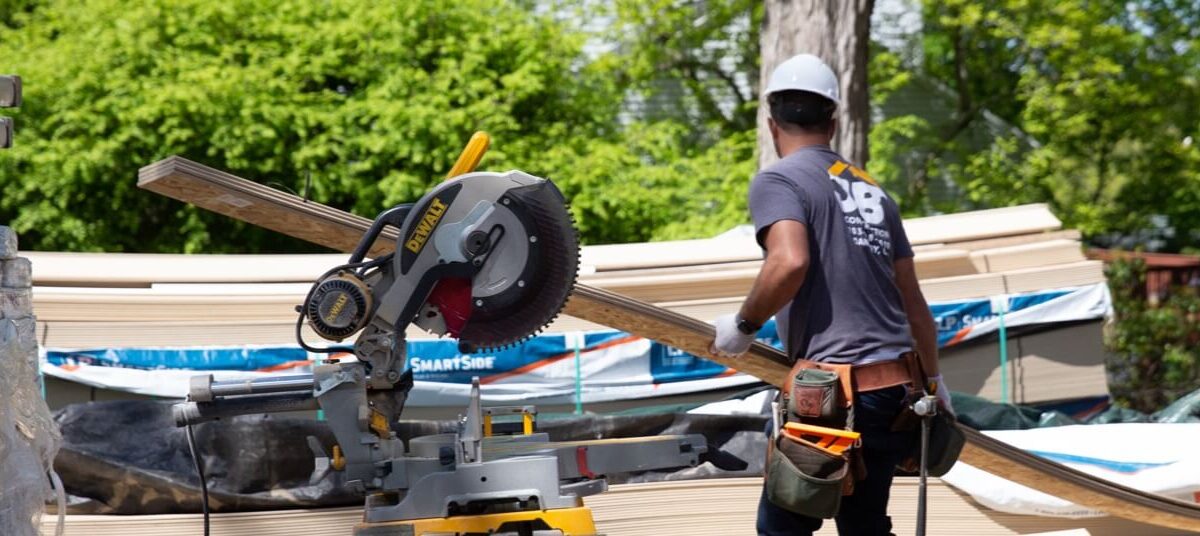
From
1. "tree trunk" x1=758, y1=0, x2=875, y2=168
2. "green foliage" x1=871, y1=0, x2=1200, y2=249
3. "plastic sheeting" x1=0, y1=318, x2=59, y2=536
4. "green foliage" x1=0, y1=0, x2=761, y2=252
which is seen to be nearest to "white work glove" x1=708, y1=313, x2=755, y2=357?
"plastic sheeting" x1=0, y1=318, x2=59, y2=536

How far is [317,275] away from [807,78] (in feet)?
9.90

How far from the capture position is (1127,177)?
17.7 m

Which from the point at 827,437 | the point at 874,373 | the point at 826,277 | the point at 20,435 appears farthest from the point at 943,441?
the point at 20,435

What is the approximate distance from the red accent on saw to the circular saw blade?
0.08 feet

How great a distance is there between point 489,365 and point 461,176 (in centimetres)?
286

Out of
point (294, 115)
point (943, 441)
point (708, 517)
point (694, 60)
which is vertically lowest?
point (708, 517)

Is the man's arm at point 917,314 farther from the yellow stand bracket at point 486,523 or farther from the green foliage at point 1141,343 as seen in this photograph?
the green foliage at point 1141,343

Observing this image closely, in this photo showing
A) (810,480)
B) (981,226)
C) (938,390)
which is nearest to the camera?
(810,480)

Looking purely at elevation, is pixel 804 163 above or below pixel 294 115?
below

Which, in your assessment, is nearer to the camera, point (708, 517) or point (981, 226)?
point (708, 517)

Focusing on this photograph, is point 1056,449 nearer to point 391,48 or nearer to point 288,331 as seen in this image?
point 288,331

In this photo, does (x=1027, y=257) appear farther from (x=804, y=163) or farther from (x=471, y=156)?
(x=471, y=156)

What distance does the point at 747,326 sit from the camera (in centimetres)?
360

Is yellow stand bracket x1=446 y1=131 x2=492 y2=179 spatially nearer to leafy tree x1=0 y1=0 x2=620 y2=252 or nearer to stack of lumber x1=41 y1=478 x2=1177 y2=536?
stack of lumber x1=41 y1=478 x2=1177 y2=536
